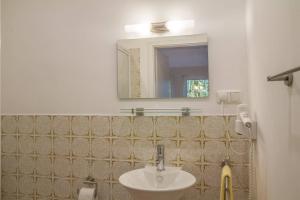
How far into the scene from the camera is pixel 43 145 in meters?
2.31

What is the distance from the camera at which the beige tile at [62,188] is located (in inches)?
88.5

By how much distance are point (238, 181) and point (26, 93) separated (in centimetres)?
194

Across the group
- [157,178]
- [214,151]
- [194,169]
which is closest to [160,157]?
[157,178]

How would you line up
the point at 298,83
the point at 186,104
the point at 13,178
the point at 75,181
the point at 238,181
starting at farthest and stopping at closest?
the point at 13,178, the point at 75,181, the point at 186,104, the point at 238,181, the point at 298,83

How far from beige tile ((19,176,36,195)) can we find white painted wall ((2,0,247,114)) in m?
0.60

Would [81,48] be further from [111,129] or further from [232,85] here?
[232,85]

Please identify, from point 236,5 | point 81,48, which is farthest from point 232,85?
point 81,48

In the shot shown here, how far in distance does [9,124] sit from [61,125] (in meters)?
0.53

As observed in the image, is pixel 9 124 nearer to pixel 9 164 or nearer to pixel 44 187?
pixel 9 164

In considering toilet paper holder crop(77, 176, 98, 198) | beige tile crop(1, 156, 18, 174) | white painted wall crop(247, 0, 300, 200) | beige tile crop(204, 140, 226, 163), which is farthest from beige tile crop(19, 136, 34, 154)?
white painted wall crop(247, 0, 300, 200)

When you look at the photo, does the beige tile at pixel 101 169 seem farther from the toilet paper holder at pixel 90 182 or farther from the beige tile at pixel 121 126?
the beige tile at pixel 121 126

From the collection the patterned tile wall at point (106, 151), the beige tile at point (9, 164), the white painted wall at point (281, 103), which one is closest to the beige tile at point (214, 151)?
the patterned tile wall at point (106, 151)

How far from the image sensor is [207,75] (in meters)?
2.00

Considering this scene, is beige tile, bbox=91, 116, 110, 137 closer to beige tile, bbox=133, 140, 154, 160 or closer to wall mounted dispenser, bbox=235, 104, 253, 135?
beige tile, bbox=133, 140, 154, 160
